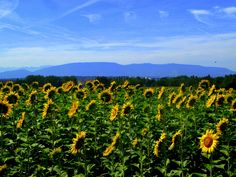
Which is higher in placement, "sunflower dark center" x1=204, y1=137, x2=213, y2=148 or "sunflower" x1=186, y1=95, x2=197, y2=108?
"sunflower" x1=186, y1=95, x2=197, y2=108

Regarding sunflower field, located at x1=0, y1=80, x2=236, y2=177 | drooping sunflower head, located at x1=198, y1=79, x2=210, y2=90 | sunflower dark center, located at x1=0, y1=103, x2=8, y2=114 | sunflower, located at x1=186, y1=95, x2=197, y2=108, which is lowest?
sunflower field, located at x1=0, y1=80, x2=236, y2=177

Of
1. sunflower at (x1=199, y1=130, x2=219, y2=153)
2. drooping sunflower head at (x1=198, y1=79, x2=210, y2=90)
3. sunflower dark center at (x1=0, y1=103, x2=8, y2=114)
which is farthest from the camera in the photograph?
drooping sunflower head at (x1=198, y1=79, x2=210, y2=90)

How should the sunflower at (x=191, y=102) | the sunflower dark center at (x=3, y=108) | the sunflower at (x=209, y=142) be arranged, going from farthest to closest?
the sunflower at (x=191, y=102)
the sunflower dark center at (x=3, y=108)
the sunflower at (x=209, y=142)

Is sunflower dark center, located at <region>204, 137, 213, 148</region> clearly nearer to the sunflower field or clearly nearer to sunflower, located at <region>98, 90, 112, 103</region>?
the sunflower field

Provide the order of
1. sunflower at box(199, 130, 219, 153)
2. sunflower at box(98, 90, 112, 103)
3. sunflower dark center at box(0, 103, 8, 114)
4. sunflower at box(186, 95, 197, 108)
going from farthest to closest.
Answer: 1. sunflower at box(98, 90, 112, 103)
2. sunflower at box(186, 95, 197, 108)
3. sunflower dark center at box(0, 103, 8, 114)
4. sunflower at box(199, 130, 219, 153)

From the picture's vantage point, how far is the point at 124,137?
10.7 meters

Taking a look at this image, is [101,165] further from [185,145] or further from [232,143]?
[232,143]

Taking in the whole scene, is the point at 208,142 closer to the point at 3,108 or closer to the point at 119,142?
the point at 119,142

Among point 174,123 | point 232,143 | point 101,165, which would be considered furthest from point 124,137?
point 232,143

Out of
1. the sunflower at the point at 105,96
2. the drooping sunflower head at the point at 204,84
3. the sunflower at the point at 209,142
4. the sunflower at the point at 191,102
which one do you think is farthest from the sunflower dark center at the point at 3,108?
the drooping sunflower head at the point at 204,84

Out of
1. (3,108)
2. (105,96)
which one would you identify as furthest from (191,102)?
(3,108)

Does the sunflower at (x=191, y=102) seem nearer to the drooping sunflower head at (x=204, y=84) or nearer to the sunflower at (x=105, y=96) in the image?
the sunflower at (x=105, y=96)

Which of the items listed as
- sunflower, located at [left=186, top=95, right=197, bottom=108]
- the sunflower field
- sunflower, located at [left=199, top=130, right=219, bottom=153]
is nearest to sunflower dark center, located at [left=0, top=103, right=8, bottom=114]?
the sunflower field

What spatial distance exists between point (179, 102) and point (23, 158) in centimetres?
431
